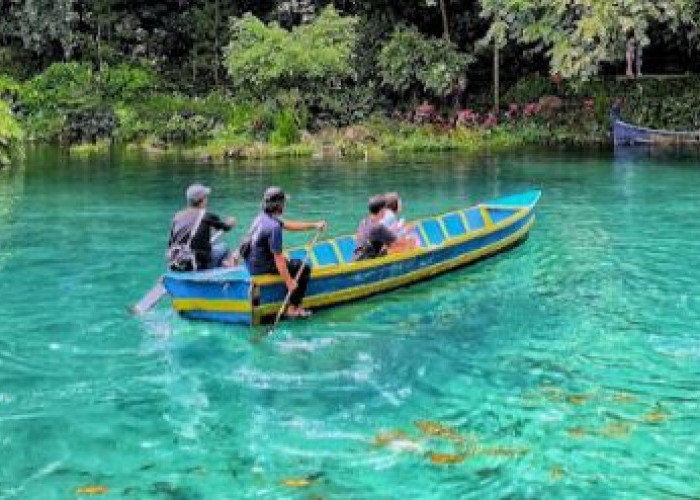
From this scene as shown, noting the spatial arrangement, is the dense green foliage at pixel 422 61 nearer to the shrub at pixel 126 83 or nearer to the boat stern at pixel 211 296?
the shrub at pixel 126 83

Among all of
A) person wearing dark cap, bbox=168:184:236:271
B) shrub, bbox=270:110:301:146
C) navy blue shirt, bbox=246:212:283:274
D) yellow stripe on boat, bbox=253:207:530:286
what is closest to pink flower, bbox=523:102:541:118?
shrub, bbox=270:110:301:146

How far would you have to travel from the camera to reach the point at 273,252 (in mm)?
11562

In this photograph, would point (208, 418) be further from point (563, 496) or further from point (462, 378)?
point (563, 496)

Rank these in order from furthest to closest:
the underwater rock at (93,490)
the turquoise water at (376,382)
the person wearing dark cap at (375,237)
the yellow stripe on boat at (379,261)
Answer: the person wearing dark cap at (375,237) → the yellow stripe on boat at (379,261) → the turquoise water at (376,382) → the underwater rock at (93,490)

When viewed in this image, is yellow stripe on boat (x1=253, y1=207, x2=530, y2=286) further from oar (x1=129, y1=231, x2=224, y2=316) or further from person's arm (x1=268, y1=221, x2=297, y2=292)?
oar (x1=129, y1=231, x2=224, y2=316)

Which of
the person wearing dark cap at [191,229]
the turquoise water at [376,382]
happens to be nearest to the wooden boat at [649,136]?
the turquoise water at [376,382]

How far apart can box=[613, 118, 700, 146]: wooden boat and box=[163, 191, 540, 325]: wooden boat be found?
1951cm

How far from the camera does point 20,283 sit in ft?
47.4

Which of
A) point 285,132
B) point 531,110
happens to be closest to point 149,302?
point 285,132

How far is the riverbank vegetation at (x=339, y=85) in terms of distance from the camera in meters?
36.0

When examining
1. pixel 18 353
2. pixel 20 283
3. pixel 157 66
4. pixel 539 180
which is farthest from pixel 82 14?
pixel 18 353

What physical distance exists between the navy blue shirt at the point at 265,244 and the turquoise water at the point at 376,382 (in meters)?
0.70

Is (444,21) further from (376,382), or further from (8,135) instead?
(376,382)

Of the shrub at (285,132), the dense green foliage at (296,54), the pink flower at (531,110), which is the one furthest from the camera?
the pink flower at (531,110)
